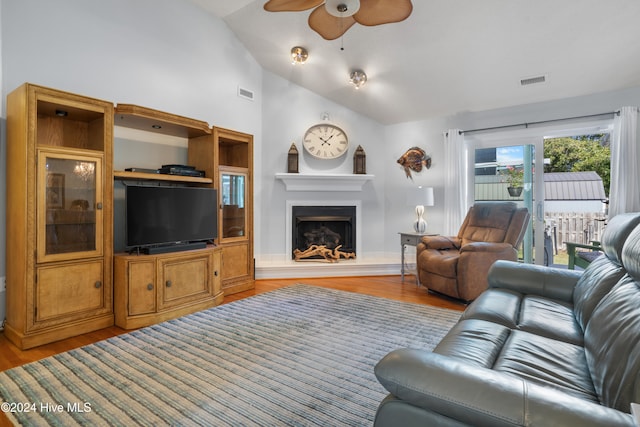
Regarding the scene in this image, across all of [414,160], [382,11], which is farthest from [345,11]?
[414,160]

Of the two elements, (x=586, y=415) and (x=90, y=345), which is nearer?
(x=586, y=415)

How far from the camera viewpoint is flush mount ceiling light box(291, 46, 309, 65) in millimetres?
4141

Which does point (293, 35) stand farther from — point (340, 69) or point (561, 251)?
point (561, 251)

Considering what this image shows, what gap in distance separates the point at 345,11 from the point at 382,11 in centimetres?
27

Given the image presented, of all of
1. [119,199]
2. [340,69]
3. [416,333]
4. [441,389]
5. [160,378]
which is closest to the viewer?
[441,389]

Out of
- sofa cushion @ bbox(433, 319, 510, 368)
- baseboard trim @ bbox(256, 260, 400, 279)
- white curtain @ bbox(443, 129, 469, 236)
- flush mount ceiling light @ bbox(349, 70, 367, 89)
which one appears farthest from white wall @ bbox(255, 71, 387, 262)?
sofa cushion @ bbox(433, 319, 510, 368)

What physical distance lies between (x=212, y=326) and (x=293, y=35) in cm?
338

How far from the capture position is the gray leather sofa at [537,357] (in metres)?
0.80

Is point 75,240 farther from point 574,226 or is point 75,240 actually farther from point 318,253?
point 574,226

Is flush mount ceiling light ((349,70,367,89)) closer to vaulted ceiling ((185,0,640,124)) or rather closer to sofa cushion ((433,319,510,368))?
vaulted ceiling ((185,0,640,124))

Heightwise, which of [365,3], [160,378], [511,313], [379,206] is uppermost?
[365,3]

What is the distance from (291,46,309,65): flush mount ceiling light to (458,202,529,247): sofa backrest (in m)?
2.89

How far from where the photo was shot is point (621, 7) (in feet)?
9.13

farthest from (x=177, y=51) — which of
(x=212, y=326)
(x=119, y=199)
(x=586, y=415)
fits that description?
(x=586, y=415)
